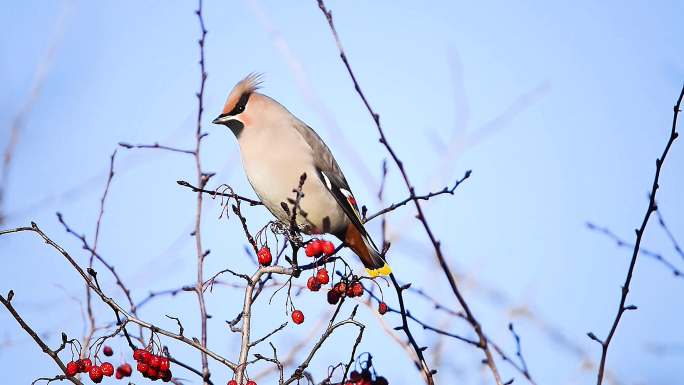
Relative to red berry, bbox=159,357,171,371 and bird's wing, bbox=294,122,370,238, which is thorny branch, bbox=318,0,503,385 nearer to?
red berry, bbox=159,357,171,371

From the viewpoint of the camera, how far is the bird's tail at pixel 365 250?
12.7 ft

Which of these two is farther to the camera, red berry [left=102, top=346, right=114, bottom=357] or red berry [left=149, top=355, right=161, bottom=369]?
red berry [left=102, top=346, right=114, bottom=357]

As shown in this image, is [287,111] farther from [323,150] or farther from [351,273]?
[351,273]

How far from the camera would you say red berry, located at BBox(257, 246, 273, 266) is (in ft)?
9.02

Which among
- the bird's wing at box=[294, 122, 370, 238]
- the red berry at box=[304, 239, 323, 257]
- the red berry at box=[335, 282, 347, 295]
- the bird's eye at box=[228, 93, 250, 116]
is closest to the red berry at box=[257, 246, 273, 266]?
the red berry at box=[304, 239, 323, 257]

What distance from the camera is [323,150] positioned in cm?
425

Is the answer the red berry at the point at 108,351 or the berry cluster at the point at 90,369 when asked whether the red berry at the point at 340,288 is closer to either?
the berry cluster at the point at 90,369

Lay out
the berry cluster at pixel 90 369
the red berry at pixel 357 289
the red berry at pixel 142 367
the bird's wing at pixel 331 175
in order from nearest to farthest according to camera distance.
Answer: the red berry at pixel 142 367 < the berry cluster at pixel 90 369 < the red berry at pixel 357 289 < the bird's wing at pixel 331 175

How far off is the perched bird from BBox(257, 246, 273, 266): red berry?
938 millimetres

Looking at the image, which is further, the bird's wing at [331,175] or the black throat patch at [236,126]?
the black throat patch at [236,126]

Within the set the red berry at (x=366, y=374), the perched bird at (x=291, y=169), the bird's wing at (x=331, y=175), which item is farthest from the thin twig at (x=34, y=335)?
the bird's wing at (x=331, y=175)

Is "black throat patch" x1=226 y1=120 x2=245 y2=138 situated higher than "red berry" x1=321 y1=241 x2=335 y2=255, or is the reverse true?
"black throat patch" x1=226 y1=120 x2=245 y2=138

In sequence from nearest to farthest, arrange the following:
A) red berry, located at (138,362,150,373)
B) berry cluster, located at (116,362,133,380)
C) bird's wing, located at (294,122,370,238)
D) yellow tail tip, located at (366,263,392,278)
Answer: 1. red berry, located at (138,362,150,373)
2. berry cluster, located at (116,362,133,380)
3. yellow tail tip, located at (366,263,392,278)
4. bird's wing, located at (294,122,370,238)

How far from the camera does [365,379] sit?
2.42 metres
